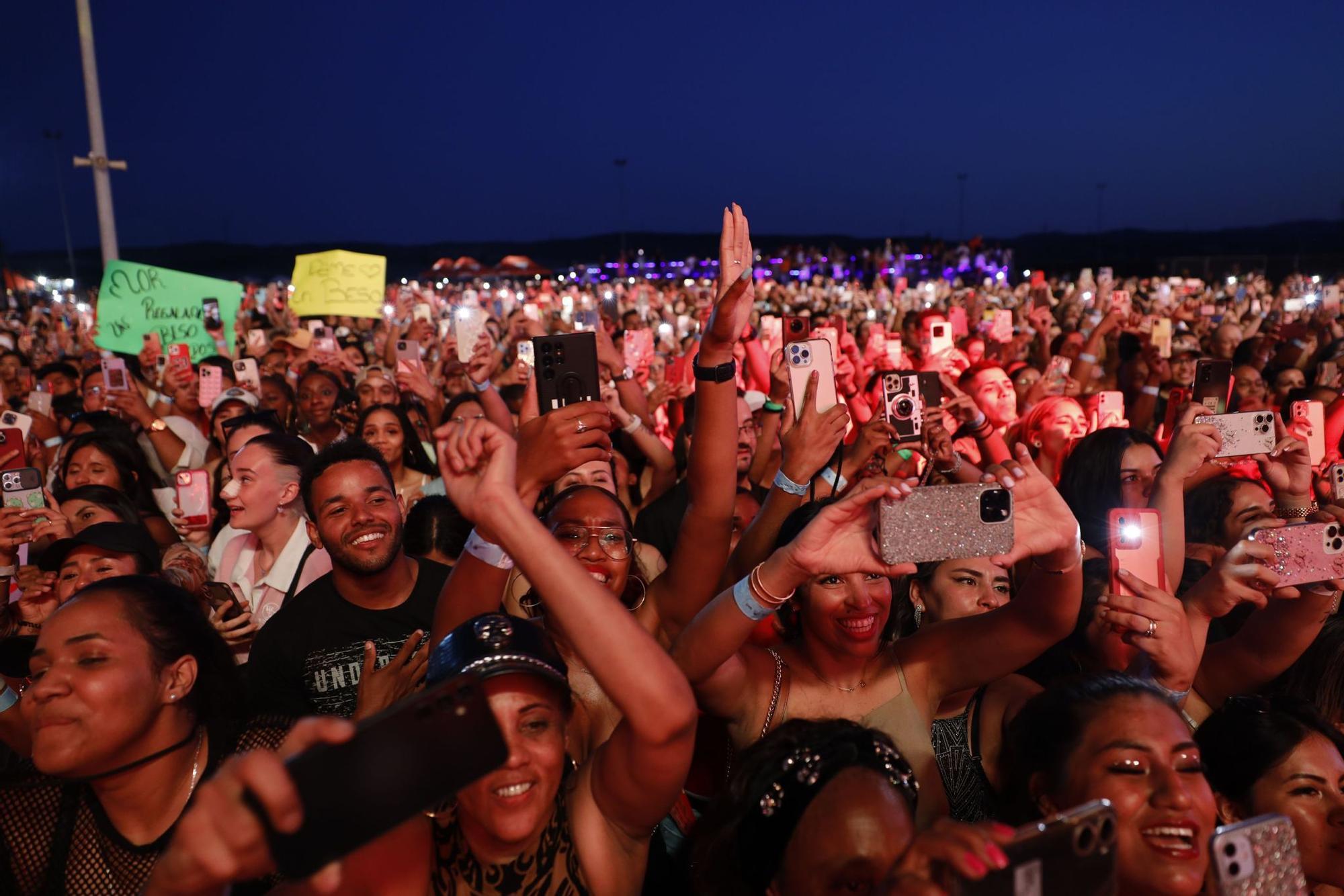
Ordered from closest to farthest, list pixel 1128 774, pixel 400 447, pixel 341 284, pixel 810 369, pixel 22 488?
pixel 1128 774 → pixel 810 369 → pixel 22 488 → pixel 400 447 → pixel 341 284

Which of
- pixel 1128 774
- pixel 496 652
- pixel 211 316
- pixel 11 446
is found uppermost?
pixel 211 316

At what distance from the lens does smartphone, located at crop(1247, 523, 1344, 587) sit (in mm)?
2457

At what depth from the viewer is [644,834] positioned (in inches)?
81.0

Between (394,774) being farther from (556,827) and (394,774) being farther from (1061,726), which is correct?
(1061,726)

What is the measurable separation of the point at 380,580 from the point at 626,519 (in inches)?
34.3

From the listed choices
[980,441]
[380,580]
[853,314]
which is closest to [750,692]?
[380,580]

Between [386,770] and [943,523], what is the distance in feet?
4.09

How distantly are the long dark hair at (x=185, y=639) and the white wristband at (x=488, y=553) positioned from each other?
0.68 metres

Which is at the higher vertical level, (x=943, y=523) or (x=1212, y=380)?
(x=1212, y=380)

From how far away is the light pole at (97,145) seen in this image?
36.6ft

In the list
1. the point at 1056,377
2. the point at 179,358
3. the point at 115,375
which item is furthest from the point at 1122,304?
the point at 115,375

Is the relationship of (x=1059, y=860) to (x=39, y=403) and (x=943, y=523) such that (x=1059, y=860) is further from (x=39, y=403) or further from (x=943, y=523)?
(x=39, y=403)

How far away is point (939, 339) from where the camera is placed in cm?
756

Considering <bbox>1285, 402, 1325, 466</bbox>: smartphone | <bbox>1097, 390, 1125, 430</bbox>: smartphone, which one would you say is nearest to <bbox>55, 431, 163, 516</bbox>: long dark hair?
<bbox>1097, 390, 1125, 430</bbox>: smartphone
